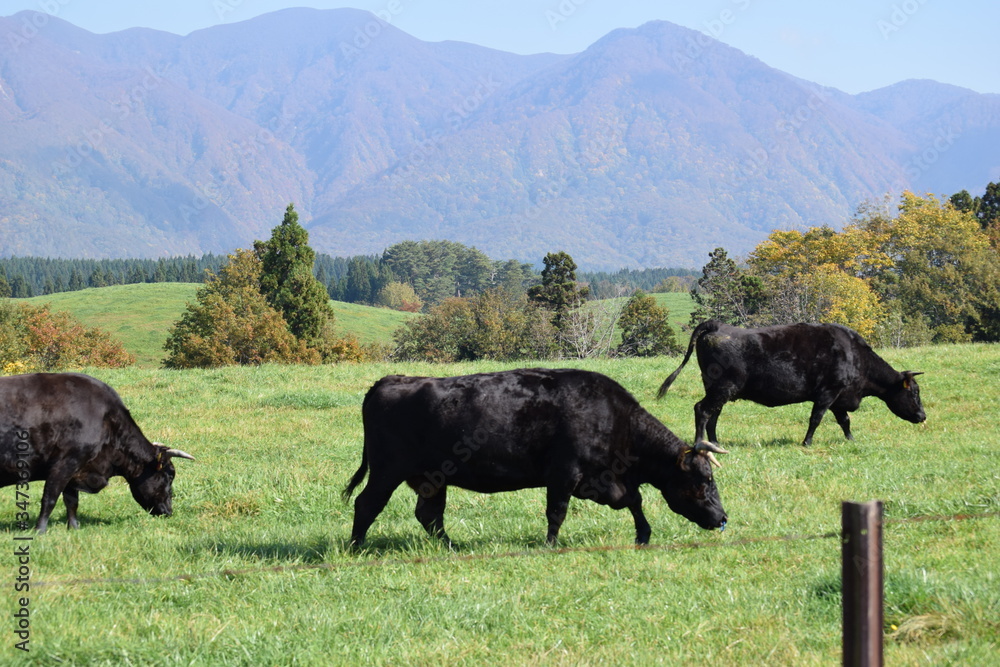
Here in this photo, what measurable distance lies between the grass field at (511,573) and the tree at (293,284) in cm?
4699

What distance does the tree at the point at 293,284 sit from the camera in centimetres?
6044

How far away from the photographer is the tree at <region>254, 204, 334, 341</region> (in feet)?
198

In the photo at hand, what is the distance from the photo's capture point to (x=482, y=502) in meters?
10.8

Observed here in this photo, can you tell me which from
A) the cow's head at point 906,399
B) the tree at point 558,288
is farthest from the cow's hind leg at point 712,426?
the tree at point 558,288

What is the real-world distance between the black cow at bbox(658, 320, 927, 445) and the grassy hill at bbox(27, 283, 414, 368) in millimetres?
78817

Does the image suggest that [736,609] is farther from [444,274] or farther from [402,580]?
[444,274]

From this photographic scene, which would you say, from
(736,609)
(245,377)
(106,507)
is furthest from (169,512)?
(245,377)

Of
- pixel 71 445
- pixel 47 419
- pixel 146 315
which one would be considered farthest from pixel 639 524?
pixel 146 315

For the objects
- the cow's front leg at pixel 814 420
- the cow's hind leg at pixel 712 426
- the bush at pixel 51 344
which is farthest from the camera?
the bush at pixel 51 344

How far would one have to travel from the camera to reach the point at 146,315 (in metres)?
103

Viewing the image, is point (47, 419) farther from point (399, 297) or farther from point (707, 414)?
point (399, 297)

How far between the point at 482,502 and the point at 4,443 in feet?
17.7

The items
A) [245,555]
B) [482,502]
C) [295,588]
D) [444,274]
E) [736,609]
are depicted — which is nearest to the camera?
[736,609]

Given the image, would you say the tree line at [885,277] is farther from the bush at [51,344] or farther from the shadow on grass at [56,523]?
the shadow on grass at [56,523]
